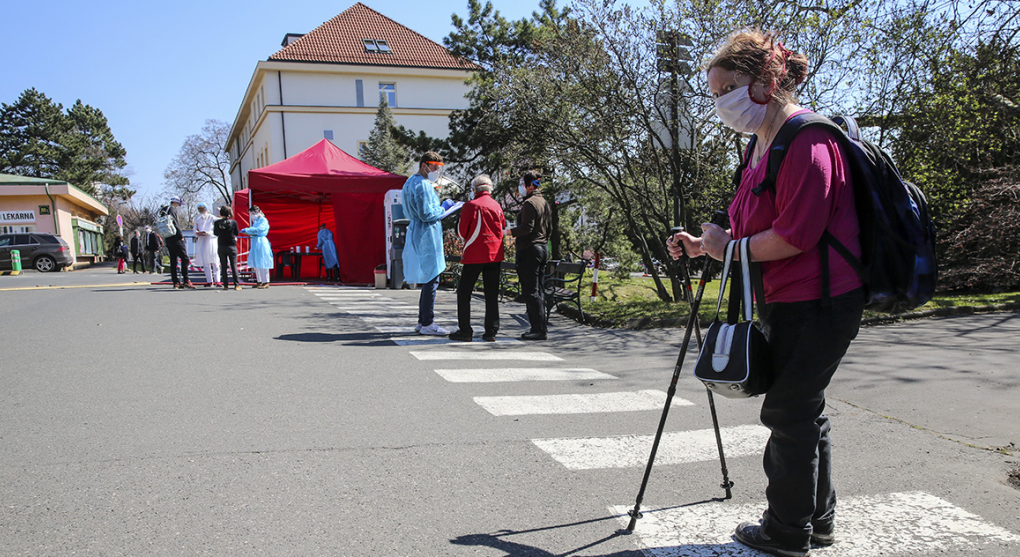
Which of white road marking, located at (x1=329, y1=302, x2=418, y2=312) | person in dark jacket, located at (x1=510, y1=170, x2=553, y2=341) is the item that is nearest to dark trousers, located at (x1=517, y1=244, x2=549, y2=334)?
person in dark jacket, located at (x1=510, y1=170, x2=553, y2=341)

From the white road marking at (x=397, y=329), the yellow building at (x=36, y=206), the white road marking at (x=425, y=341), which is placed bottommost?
the white road marking at (x=425, y=341)

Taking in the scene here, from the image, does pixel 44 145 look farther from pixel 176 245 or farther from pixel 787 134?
pixel 787 134

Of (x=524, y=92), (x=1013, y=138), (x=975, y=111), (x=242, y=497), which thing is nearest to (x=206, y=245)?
(x=524, y=92)

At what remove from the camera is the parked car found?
30.2 meters

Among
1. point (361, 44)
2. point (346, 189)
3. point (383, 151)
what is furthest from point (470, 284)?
point (361, 44)

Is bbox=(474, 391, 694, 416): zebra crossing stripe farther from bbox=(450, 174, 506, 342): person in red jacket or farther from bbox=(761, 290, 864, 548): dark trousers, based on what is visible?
bbox=(450, 174, 506, 342): person in red jacket

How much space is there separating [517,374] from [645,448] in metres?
2.32

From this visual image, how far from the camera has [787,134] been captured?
236 cm

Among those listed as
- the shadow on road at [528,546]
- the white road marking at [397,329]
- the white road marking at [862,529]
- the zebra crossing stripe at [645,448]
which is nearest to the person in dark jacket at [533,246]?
the white road marking at [397,329]

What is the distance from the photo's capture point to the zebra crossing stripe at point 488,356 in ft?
23.2

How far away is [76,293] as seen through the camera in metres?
14.2

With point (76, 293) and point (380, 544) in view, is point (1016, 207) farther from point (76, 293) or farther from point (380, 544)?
point (76, 293)

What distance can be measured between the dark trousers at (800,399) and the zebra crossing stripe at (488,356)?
4634 mm

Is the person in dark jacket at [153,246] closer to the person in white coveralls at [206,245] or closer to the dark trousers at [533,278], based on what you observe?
the person in white coveralls at [206,245]
